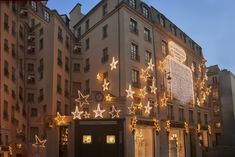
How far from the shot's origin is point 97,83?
38.5m

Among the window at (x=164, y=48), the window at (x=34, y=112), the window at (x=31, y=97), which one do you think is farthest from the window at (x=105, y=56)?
the window at (x=34, y=112)

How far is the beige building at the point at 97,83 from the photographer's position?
33.4m

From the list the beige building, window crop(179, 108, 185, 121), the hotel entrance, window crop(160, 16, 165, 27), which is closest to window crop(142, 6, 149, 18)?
the beige building

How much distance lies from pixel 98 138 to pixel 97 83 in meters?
7.25

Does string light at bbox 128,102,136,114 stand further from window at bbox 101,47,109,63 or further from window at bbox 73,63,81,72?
window at bbox 73,63,81,72

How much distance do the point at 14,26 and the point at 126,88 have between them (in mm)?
14104

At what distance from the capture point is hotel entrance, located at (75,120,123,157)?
3288cm

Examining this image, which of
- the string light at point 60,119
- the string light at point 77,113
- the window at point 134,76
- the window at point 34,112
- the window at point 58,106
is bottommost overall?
the string light at point 60,119

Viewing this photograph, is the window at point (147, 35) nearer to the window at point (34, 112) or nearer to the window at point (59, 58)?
the window at point (59, 58)

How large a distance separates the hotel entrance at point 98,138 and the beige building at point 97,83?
93 millimetres

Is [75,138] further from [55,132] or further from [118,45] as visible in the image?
[118,45]

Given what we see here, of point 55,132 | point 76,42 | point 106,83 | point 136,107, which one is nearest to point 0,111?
point 55,132

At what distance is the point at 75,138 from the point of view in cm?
3372

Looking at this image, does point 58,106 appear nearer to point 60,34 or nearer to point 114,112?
point 114,112
